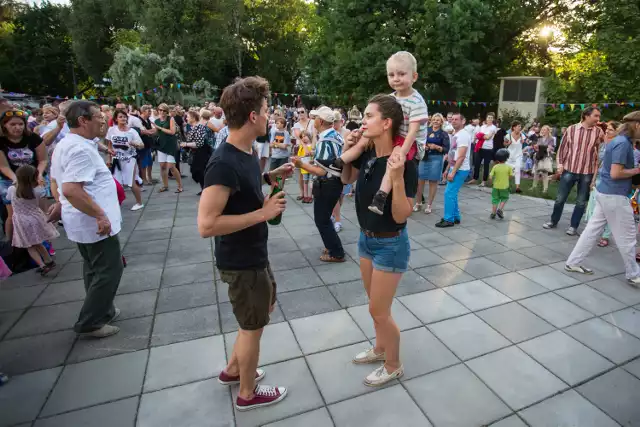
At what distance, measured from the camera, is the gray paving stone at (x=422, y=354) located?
281 centimetres

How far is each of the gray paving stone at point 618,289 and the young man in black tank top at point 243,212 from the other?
388 cm

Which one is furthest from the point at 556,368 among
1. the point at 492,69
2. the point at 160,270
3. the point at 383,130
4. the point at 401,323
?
the point at 492,69

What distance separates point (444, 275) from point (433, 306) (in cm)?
81

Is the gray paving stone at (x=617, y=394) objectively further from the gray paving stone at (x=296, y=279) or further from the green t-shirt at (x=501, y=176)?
the green t-shirt at (x=501, y=176)

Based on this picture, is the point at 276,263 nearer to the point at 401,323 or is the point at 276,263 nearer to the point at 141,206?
the point at 401,323

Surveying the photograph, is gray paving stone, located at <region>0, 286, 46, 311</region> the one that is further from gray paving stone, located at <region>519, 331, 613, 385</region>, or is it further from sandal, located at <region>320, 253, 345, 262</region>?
gray paving stone, located at <region>519, 331, 613, 385</region>

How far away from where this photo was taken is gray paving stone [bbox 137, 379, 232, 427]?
2343 mm

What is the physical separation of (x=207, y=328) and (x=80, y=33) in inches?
1631

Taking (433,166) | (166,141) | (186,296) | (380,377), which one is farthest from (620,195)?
(166,141)

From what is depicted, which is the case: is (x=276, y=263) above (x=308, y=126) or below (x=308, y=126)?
below

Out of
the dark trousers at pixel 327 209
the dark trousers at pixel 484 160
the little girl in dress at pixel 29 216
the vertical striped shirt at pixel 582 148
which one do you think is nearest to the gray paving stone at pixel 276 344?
the dark trousers at pixel 327 209

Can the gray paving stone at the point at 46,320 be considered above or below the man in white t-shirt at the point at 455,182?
below

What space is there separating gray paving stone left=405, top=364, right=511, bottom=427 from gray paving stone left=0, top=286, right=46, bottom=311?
387 cm

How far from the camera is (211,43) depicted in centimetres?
3002
